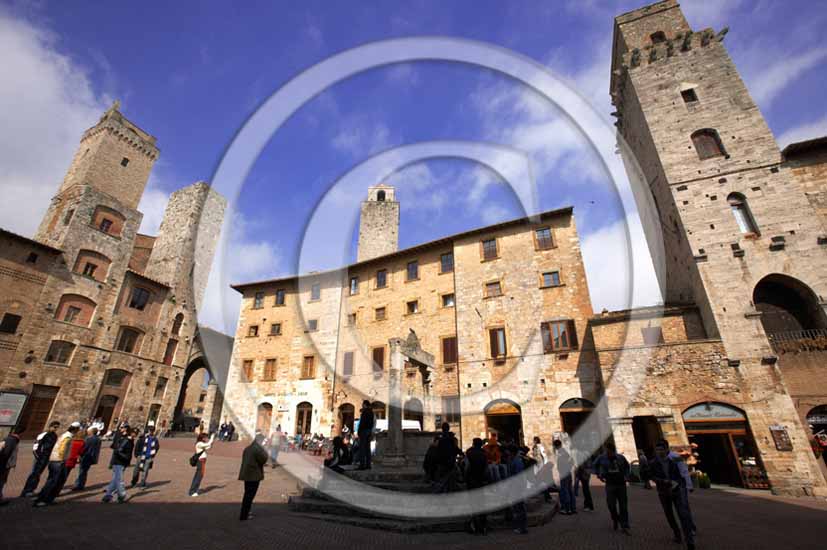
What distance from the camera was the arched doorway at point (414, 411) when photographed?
18539mm

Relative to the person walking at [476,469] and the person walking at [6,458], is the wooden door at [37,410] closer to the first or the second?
the person walking at [6,458]

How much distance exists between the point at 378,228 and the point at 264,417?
16674 mm

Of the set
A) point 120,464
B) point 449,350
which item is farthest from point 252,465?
point 449,350

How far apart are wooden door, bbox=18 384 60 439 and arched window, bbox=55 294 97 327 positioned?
3.90 metres

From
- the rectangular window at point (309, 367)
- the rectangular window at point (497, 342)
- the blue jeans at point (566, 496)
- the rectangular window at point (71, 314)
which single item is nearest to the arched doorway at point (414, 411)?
the rectangular window at point (497, 342)

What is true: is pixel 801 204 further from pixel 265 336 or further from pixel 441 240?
pixel 265 336

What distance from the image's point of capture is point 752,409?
12.4 meters

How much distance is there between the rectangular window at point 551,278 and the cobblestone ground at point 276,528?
10.4 m

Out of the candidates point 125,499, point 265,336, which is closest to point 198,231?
point 265,336

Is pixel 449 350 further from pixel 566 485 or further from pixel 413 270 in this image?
pixel 566 485

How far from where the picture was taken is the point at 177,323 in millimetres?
28906

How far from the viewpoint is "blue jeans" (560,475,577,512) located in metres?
7.98

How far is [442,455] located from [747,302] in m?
14.0

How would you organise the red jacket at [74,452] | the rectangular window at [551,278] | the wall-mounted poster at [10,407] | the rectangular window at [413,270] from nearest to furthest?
the red jacket at [74,452] → the wall-mounted poster at [10,407] → the rectangular window at [551,278] → the rectangular window at [413,270]
